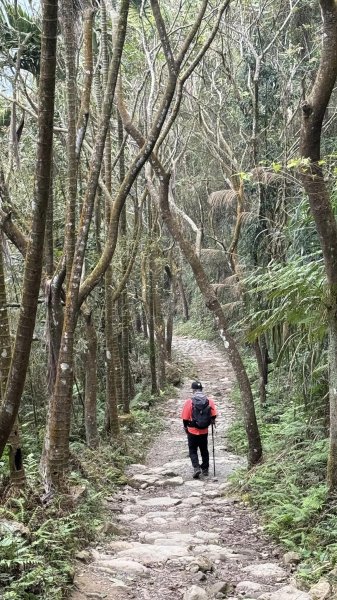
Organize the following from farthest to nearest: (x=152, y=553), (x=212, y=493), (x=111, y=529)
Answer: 1. (x=212, y=493)
2. (x=111, y=529)
3. (x=152, y=553)

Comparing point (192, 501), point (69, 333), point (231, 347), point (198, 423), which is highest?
point (69, 333)

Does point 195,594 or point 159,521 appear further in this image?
point 159,521

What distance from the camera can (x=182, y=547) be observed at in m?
6.02

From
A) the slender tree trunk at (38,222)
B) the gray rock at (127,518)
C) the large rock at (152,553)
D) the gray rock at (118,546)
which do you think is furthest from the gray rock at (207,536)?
the slender tree trunk at (38,222)

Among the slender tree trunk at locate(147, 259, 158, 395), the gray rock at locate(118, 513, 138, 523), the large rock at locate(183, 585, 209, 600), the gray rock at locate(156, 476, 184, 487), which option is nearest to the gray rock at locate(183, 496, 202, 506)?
the gray rock at locate(156, 476, 184, 487)

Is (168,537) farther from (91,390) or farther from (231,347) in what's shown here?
(91,390)

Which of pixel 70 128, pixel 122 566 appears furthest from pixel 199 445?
pixel 70 128

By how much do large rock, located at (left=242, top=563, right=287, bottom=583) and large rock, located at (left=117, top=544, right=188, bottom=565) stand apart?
71 cm

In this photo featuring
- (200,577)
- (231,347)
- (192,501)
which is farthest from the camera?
(231,347)

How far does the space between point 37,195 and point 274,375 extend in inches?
482

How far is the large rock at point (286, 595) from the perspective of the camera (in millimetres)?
4496

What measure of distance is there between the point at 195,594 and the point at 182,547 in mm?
1410

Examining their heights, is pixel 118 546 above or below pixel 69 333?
below

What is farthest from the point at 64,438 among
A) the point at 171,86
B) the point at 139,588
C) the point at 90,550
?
the point at 171,86
